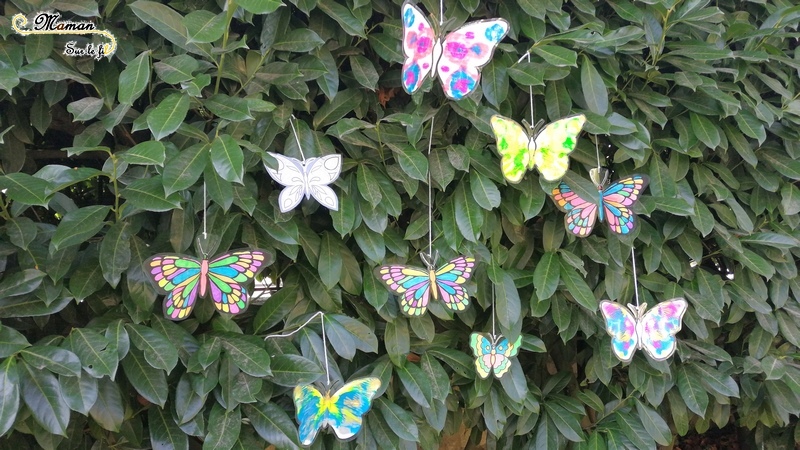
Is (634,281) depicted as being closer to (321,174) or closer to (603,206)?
→ (603,206)

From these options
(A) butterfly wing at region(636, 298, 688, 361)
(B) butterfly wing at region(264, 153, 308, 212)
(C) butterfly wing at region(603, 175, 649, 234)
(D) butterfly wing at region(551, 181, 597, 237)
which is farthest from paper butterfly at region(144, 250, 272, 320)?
(A) butterfly wing at region(636, 298, 688, 361)

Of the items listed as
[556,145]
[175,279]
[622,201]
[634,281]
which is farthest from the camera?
[634,281]

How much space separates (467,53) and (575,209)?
52cm

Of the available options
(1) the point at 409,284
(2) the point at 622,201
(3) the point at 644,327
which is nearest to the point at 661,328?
(3) the point at 644,327

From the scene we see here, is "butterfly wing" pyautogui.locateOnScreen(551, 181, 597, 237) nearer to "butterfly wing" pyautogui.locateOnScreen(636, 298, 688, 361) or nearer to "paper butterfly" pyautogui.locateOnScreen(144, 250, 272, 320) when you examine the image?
"butterfly wing" pyautogui.locateOnScreen(636, 298, 688, 361)

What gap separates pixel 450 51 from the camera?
4.20 feet

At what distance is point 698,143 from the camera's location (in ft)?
5.78

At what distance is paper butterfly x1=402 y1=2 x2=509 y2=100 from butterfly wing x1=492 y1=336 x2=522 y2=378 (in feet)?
2.19

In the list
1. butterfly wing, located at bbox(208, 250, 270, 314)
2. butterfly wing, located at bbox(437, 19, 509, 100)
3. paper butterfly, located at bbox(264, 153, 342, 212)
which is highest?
butterfly wing, located at bbox(437, 19, 509, 100)

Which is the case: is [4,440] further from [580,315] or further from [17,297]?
[580,315]

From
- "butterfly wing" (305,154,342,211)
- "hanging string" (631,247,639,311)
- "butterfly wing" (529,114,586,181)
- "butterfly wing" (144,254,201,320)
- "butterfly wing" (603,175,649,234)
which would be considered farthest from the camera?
"hanging string" (631,247,639,311)

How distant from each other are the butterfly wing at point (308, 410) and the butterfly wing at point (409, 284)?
293 millimetres

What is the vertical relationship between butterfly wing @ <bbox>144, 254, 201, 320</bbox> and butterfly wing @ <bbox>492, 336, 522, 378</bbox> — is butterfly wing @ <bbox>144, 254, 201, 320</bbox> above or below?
above

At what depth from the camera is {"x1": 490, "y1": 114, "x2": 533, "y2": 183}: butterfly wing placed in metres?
1.37
